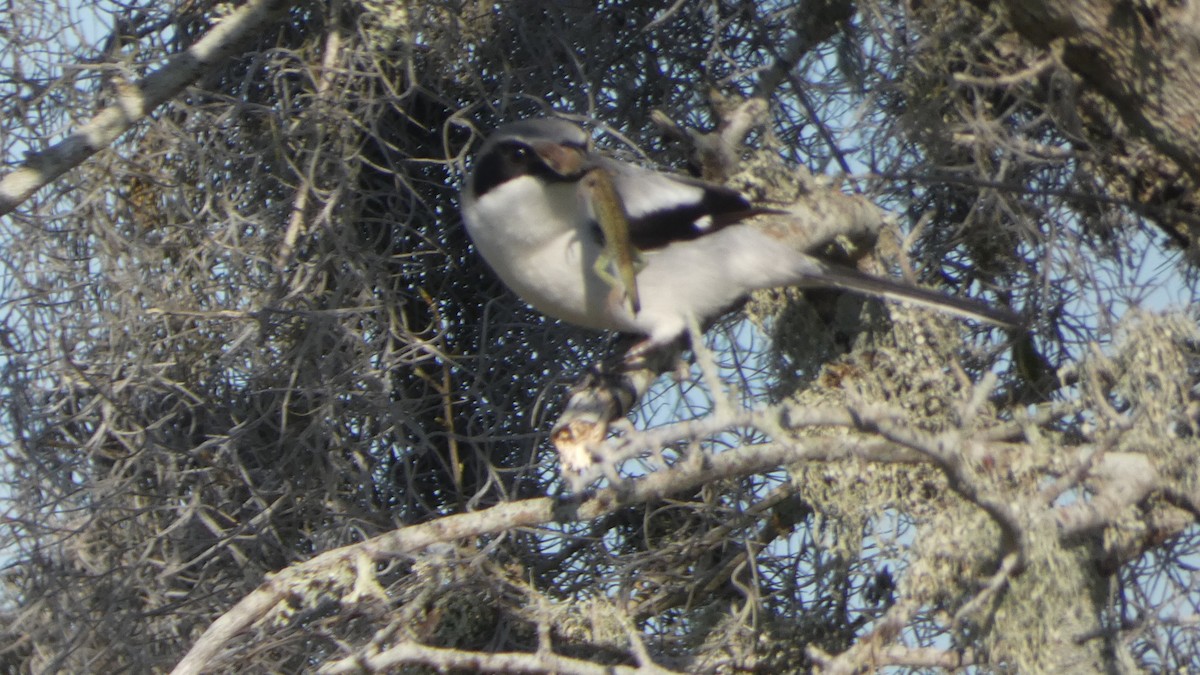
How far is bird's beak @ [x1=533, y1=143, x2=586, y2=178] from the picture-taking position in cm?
132

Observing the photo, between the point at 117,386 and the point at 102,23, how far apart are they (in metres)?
0.44

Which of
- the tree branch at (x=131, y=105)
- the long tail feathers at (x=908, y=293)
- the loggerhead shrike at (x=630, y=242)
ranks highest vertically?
the tree branch at (x=131, y=105)

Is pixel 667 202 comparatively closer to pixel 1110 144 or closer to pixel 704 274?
pixel 704 274

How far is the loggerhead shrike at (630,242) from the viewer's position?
1351 mm

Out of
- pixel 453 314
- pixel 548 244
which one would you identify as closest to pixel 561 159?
pixel 548 244

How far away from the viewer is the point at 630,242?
136cm

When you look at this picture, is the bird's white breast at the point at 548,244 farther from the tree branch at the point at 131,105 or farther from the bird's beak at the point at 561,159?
the tree branch at the point at 131,105

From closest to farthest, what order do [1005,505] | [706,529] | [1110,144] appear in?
1. [1005,505]
2. [1110,144]
3. [706,529]

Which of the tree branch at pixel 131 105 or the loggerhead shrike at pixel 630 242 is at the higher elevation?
the tree branch at pixel 131 105

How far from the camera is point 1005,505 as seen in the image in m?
1.00

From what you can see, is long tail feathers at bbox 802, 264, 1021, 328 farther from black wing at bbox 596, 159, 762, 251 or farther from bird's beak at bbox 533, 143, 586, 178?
bird's beak at bbox 533, 143, 586, 178

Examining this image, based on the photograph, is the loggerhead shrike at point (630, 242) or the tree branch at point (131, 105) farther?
the loggerhead shrike at point (630, 242)

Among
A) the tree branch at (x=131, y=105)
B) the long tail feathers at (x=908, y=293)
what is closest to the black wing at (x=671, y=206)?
the long tail feathers at (x=908, y=293)

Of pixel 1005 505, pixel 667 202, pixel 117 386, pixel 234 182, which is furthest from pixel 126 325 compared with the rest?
pixel 1005 505
